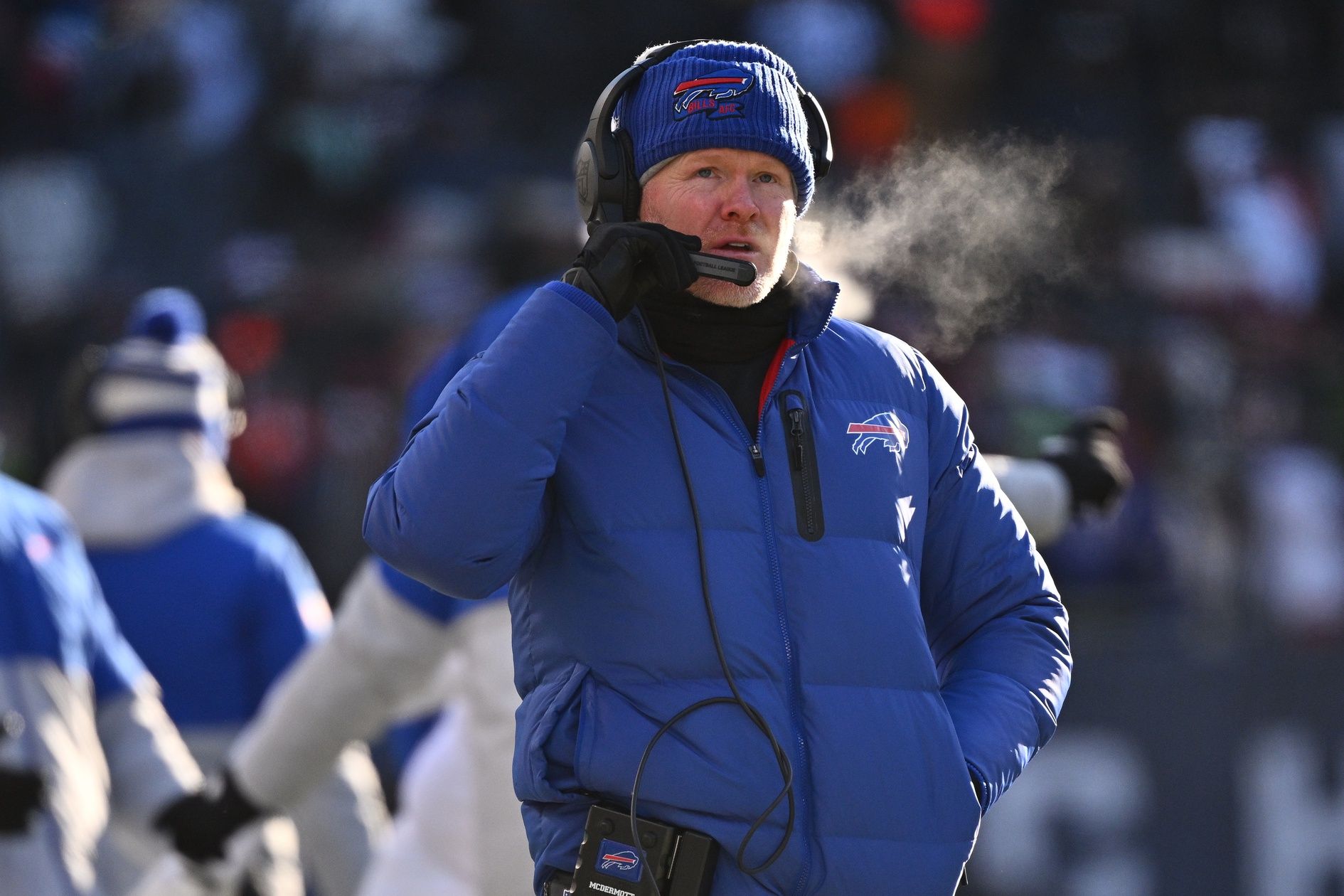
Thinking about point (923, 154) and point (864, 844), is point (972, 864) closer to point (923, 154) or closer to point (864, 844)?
point (923, 154)

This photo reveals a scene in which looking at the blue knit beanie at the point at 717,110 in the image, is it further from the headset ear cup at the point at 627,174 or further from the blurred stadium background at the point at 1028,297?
the blurred stadium background at the point at 1028,297

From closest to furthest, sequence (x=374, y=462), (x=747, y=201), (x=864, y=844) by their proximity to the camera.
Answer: (x=864, y=844)
(x=747, y=201)
(x=374, y=462)

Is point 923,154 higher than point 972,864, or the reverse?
point 923,154

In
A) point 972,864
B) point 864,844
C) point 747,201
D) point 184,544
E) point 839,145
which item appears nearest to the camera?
point 864,844

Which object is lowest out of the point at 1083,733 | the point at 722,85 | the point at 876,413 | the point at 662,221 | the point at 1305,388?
the point at 1083,733

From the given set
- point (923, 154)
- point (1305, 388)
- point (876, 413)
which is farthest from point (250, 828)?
point (1305, 388)

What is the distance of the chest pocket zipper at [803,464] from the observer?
270 centimetres

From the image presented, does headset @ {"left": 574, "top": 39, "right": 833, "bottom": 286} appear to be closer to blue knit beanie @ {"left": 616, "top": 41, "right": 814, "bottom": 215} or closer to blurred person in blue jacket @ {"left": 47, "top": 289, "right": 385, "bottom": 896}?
blue knit beanie @ {"left": 616, "top": 41, "right": 814, "bottom": 215}

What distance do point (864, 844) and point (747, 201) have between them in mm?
852

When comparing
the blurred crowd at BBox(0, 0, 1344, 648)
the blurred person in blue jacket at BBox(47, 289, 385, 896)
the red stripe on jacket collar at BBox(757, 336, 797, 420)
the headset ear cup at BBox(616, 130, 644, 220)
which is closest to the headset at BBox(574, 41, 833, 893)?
the headset ear cup at BBox(616, 130, 644, 220)

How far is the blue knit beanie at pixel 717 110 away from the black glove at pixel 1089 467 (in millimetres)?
1621

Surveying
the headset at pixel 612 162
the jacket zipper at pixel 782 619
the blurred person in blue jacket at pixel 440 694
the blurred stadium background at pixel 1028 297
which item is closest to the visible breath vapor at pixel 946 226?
the blurred person in blue jacket at pixel 440 694

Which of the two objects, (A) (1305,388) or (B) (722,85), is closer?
(B) (722,85)

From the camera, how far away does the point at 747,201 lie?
2803 mm
